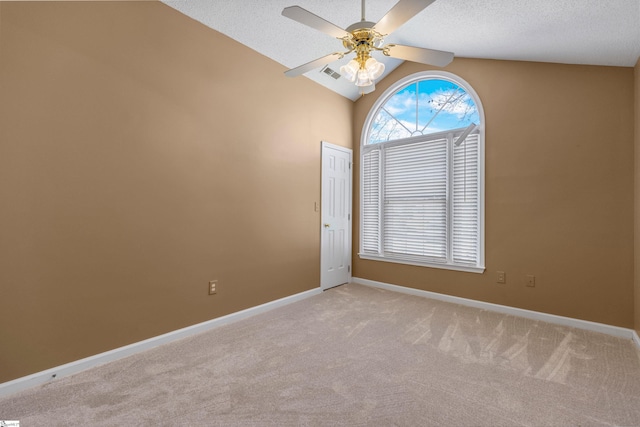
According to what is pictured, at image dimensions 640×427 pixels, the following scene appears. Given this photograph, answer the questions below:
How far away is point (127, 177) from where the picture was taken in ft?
7.77

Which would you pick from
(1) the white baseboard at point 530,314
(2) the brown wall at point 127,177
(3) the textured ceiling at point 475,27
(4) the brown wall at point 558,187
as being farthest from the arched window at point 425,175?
(2) the brown wall at point 127,177

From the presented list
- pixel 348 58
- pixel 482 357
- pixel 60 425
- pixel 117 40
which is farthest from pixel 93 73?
pixel 482 357

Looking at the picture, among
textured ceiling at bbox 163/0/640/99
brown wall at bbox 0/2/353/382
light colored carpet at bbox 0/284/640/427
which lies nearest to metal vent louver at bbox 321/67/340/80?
textured ceiling at bbox 163/0/640/99

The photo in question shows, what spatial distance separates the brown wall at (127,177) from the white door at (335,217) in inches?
31.9

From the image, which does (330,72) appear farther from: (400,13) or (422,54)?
(400,13)

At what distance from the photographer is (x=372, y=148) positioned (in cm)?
455

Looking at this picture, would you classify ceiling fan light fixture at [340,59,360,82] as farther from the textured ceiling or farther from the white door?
the white door

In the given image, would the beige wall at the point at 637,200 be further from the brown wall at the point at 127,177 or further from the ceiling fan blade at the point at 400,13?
the brown wall at the point at 127,177

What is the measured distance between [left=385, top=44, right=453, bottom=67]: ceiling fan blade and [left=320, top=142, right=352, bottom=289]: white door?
2.21 meters

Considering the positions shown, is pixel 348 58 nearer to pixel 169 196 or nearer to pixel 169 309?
pixel 169 196

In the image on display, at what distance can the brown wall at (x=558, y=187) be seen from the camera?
2785 mm

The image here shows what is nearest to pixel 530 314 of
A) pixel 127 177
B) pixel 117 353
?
pixel 117 353

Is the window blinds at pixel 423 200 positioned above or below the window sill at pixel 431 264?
above

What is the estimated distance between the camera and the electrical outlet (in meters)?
3.22
